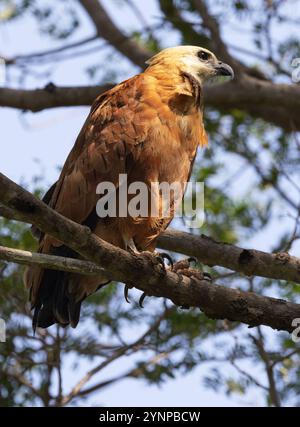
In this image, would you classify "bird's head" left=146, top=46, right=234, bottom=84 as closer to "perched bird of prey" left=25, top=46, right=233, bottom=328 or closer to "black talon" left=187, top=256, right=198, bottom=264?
"perched bird of prey" left=25, top=46, right=233, bottom=328

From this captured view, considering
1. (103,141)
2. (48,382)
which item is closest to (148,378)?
(48,382)

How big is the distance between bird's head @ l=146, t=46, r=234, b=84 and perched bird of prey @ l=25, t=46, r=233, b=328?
0.24 meters

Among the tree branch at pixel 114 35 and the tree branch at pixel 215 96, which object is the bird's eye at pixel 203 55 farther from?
the tree branch at pixel 114 35

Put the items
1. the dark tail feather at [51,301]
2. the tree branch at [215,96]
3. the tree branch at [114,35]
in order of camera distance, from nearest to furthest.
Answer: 1. the dark tail feather at [51,301]
2. the tree branch at [215,96]
3. the tree branch at [114,35]

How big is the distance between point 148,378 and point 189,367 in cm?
33

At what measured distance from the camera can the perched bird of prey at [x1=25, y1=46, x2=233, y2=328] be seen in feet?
17.6

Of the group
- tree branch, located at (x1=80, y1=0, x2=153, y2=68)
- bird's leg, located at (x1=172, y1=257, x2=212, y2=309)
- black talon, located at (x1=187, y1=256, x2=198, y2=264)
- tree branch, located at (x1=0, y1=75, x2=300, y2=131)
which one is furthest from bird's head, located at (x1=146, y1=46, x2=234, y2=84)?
tree branch, located at (x1=80, y1=0, x2=153, y2=68)

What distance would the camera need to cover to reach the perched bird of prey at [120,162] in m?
5.36

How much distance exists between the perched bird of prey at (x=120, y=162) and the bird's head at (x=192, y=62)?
0.79 ft

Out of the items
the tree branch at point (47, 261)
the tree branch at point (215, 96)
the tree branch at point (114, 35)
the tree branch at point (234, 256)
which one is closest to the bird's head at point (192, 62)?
the tree branch at point (215, 96)

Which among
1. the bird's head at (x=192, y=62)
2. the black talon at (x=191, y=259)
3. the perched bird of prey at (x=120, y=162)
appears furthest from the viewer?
the bird's head at (x=192, y=62)

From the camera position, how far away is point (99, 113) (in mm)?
5688
